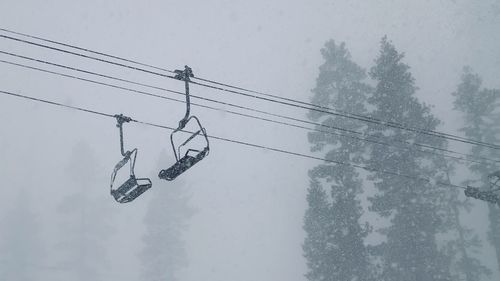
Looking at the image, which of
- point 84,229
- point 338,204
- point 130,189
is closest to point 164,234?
point 84,229

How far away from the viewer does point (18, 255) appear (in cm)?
5147

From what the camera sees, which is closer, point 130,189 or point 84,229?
point 130,189

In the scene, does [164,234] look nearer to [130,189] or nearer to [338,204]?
[338,204]

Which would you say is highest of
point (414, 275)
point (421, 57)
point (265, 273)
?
point (421, 57)

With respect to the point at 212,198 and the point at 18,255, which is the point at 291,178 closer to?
the point at 212,198

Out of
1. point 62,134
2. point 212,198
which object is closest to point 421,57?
point 212,198

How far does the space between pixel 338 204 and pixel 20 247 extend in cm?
4191

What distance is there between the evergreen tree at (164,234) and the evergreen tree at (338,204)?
15218mm

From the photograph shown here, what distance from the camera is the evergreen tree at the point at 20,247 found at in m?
51.2

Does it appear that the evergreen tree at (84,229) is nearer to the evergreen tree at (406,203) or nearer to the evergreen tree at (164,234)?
the evergreen tree at (164,234)

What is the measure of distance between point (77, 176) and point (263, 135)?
261 ft

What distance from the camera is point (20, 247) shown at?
52.4m

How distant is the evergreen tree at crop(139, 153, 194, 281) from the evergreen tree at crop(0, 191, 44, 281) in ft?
57.5

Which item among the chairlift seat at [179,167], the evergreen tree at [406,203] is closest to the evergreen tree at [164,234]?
the evergreen tree at [406,203]
